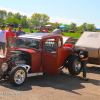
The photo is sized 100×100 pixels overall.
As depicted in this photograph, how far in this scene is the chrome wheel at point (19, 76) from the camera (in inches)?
231

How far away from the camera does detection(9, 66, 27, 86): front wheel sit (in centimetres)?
575

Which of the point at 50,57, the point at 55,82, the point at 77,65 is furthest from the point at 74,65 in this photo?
the point at 50,57

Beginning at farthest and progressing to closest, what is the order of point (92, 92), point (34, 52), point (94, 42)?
point (94, 42) → point (34, 52) → point (92, 92)

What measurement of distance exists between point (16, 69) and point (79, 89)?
88.5 inches

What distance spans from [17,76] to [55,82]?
157 centimetres

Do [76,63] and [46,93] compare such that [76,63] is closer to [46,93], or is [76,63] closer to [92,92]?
[92,92]

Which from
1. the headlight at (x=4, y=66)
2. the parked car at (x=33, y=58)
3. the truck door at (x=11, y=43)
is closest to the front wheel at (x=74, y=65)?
the parked car at (x=33, y=58)

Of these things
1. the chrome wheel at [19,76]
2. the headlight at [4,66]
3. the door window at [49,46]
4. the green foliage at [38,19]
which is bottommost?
the chrome wheel at [19,76]

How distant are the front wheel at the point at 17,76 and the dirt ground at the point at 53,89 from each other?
174mm

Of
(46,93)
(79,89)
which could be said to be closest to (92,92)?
(79,89)

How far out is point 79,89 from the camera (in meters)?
5.88

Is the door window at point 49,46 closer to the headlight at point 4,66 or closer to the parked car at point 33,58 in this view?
the parked car at point 33,58

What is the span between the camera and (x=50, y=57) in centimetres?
659

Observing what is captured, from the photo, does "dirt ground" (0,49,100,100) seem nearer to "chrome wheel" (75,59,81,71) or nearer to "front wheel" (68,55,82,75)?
"front wheel" (68,55,82,75)
